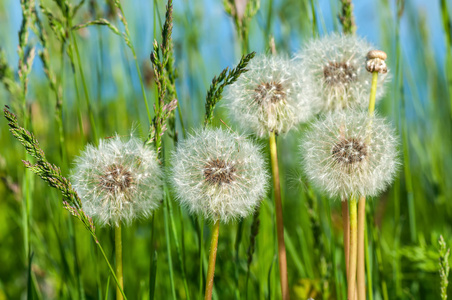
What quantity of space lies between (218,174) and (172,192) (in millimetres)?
175

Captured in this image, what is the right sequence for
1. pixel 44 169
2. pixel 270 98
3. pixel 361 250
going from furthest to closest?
pixel 270 98
pixel 361 250
pixel 44 169

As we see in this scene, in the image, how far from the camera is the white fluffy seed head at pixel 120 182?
1.09 meters

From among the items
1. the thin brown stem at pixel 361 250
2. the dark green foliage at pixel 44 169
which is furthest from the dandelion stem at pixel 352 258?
the dark green foliage at pixel 44 169

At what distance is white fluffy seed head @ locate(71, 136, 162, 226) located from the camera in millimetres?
1092

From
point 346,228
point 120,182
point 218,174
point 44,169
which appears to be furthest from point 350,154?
point 44,169

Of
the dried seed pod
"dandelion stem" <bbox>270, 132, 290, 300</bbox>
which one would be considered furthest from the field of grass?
the dried seed pod

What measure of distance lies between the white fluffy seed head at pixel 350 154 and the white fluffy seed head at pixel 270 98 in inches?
4.7

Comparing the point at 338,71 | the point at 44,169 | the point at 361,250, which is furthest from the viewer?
the point at 338,71

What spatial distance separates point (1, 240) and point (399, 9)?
2.28m

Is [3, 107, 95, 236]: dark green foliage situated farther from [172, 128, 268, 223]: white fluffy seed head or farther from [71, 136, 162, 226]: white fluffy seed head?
[172, 128, 268, 223]: white fluffy seed head

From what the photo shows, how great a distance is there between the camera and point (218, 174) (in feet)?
3.63

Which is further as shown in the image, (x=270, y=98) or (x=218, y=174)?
(x=270, y=98)

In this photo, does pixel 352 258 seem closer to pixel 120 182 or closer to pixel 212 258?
pixel 212 258

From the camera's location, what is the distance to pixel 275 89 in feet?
4.13
